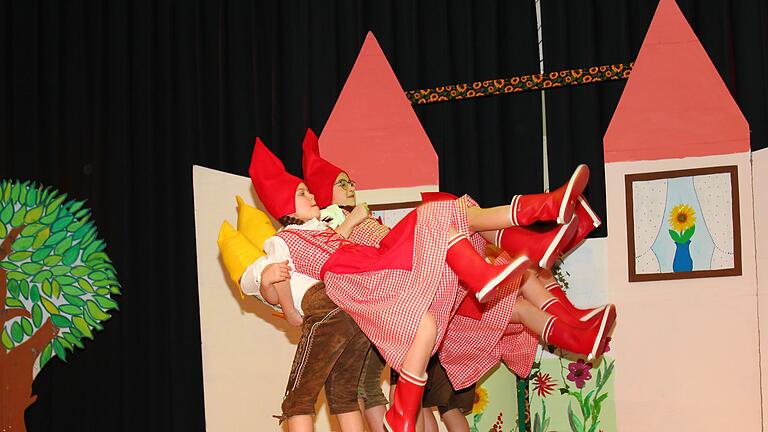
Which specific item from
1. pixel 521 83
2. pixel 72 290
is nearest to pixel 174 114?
pixel 72 290

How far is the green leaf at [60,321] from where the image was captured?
4.38 m

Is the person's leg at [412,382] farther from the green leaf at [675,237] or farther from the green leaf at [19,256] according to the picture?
the green leaf at [19,256]

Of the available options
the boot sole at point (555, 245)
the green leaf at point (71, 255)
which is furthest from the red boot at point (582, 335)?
the green leaf at point (71, 255)

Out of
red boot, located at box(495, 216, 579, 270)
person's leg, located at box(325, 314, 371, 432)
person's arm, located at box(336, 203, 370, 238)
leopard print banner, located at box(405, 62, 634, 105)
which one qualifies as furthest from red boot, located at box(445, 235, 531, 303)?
leopard print banner, located at box(405, 62, 634, 105)

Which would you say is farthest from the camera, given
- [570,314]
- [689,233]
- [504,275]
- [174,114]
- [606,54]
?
[174,114]

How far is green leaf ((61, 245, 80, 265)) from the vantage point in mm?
4387

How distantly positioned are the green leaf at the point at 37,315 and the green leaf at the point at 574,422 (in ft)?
9.38

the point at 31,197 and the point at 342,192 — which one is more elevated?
the point at 31,197

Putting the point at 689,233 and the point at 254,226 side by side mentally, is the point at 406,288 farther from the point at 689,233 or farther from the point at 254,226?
the point at 689,233

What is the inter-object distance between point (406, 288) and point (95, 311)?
2432mm

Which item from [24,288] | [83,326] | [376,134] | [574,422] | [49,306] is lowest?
[574,422]

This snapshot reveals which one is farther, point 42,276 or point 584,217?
point 42,276

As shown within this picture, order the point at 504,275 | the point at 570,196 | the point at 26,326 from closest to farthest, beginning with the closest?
the point at 504,275 < the point at 570,196 < the point at 26,326

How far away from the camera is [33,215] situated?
4.45m
